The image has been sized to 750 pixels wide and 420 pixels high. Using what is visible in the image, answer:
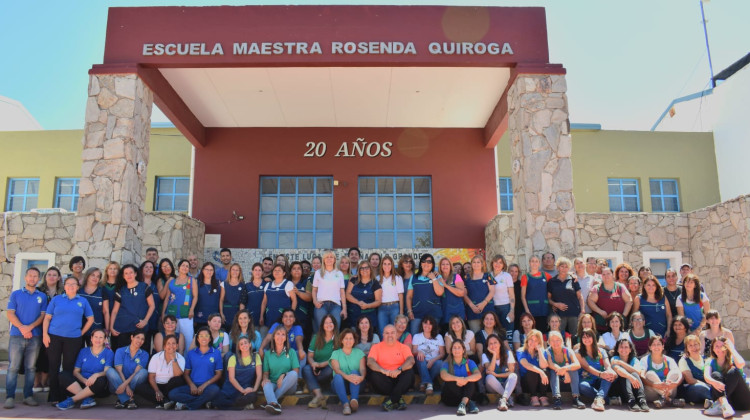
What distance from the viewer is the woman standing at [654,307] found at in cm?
731

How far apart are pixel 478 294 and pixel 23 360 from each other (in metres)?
5.53

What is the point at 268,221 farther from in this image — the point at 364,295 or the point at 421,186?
the point at 364,295

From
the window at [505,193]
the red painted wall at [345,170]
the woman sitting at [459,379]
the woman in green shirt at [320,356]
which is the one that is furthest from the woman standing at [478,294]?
the window at [505,193]

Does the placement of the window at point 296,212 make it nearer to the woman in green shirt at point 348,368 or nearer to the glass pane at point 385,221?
the glass pane at point 385,221

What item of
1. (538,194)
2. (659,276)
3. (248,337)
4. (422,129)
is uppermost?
(422,129)

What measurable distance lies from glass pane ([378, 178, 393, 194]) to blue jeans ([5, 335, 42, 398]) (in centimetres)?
762

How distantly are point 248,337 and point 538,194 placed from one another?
482cm

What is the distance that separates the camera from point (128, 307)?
7000 mm

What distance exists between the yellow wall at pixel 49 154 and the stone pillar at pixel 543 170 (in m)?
9.34

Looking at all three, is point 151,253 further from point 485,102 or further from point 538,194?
point 485,102

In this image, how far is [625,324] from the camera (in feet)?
24.6

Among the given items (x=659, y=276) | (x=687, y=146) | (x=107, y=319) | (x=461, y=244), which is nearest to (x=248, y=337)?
(x=107, y=319)

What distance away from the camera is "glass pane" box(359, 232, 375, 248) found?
41.1 feet

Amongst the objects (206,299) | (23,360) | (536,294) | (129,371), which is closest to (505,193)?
(536,294)
